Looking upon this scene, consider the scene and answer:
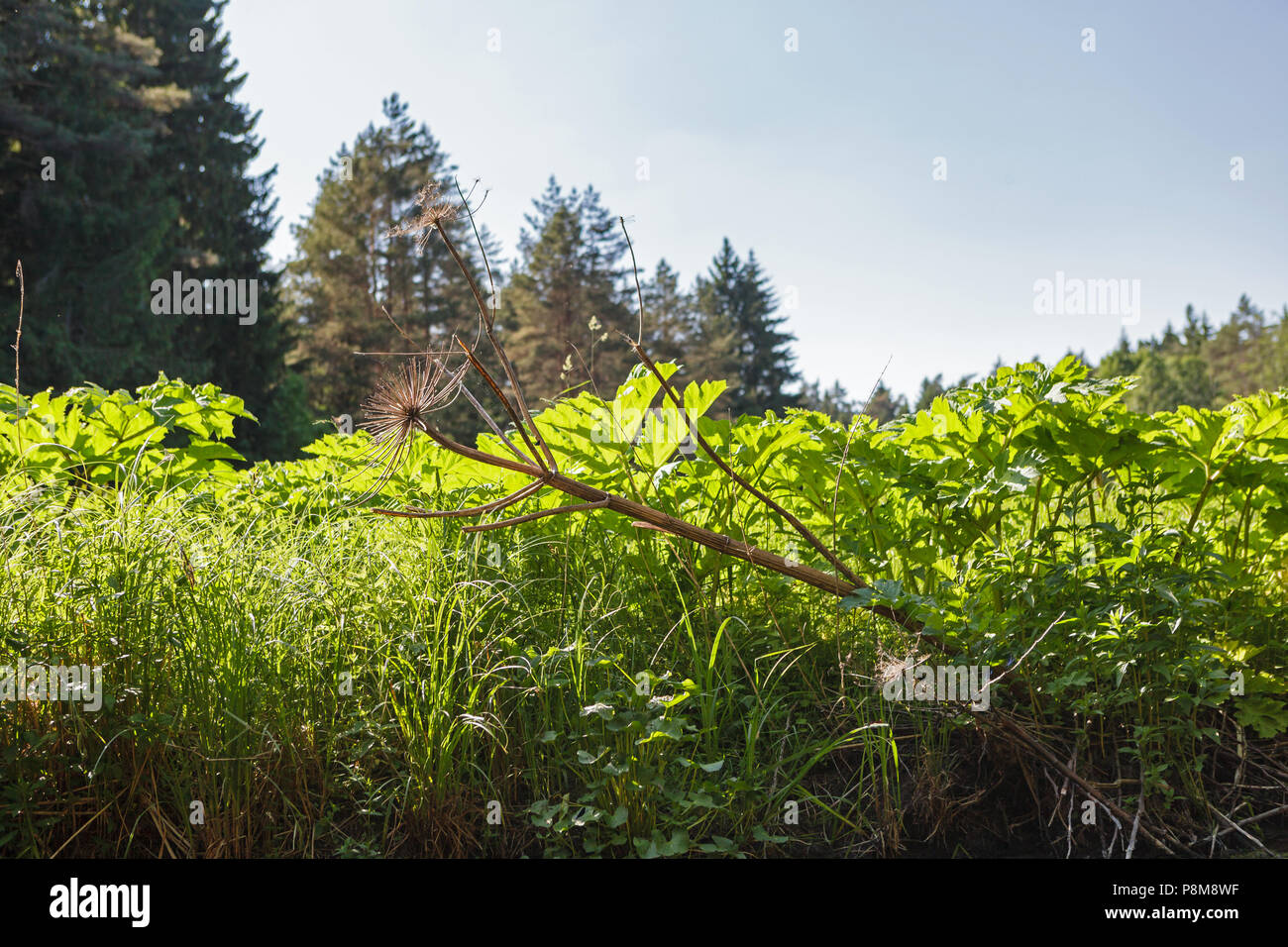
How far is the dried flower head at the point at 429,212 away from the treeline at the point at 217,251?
961 centimetres

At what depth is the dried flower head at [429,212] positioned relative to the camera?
219 centimetres

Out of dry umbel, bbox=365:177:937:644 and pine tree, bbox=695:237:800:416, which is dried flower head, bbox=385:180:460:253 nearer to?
dry umbel, bbox=365:177:937:644

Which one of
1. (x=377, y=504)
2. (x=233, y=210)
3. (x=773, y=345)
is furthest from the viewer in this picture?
(x=773, y=345)

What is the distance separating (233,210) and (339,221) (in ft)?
13.5

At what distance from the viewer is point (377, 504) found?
11.6ft

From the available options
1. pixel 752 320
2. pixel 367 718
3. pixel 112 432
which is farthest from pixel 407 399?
pixel 752 320

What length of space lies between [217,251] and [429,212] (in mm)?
29810

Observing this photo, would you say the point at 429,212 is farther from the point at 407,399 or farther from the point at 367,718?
the point at 367,718

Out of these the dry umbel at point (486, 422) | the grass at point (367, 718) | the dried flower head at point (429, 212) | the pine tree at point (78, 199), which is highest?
the pine tree at point (78, 199)

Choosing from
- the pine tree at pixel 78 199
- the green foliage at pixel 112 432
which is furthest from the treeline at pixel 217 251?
the green foliage at pixel 112 432

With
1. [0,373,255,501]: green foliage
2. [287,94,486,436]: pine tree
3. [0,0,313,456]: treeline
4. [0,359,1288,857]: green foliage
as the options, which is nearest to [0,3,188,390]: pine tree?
[0,0,313,456]: treeline

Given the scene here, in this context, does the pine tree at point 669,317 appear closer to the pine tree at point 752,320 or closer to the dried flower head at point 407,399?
the pine tree at point 752,320
